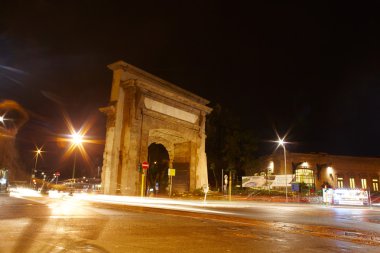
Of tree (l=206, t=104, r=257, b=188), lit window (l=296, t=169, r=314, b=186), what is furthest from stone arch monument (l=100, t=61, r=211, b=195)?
lit window (l=296, t=169, r=314, b=186)

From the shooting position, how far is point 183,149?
3975cm

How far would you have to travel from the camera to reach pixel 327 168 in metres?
63.3

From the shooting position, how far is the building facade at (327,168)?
61.1m

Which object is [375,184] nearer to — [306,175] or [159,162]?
[306,175]

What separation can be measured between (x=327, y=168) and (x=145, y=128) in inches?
1775

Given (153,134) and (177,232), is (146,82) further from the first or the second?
(177,232)

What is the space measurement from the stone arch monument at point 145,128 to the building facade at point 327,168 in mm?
25590

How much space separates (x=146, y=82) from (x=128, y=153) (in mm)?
7788

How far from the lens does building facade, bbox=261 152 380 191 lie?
201 feet

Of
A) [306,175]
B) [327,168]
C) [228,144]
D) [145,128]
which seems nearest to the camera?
[145,128]

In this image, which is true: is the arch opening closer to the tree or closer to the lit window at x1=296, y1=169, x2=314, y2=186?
the tree

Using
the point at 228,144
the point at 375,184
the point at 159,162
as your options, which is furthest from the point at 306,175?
the point at 159,162

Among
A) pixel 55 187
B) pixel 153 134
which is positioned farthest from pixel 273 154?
pixel 55 187

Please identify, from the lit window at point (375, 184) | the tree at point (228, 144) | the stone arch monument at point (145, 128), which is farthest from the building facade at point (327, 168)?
the stone arch monument at point (145, 128)
